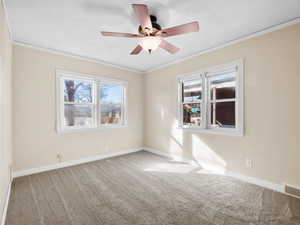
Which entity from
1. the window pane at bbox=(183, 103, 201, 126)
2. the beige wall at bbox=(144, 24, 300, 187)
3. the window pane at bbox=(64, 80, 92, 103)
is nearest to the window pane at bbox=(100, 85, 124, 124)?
the window pane at bbox=(64, 80, 92, 103)

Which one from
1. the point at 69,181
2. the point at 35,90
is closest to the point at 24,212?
the point at 69,181

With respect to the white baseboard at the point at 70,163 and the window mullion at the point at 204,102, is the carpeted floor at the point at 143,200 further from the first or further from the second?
the window mullion at the point at 204,102

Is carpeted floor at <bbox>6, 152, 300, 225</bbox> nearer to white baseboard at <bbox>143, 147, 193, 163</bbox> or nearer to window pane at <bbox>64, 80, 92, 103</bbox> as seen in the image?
white baseboard at <bbox>143, 147, 193, 163</bbox>

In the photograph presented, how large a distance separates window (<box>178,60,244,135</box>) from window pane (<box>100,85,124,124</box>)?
1822mm

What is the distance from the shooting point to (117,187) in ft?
8.37

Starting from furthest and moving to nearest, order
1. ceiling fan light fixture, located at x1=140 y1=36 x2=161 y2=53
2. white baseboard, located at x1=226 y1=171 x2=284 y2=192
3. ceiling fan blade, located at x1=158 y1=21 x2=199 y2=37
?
1. white baseboard, located at x1=226 y1=171 x2=284 y2=192
2. ceiling fan light fixture, located at x1=140 y1=36 x2=161 y2=53
3. ceiling fan blade, located at x1=158 y1=21 x2=199 y2=37

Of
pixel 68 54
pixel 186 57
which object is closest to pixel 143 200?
pixel 186 57

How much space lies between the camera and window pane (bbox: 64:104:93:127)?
3.61 metres

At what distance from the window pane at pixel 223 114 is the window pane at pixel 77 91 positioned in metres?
3.12

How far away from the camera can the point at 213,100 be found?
132 inches

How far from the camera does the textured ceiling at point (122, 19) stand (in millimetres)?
1931

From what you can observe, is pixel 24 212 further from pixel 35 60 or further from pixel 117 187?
pixel 35 60

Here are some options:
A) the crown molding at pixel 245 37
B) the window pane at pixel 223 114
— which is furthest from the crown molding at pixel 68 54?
the window pane at pixel 223 114

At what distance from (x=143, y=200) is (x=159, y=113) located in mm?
2693
